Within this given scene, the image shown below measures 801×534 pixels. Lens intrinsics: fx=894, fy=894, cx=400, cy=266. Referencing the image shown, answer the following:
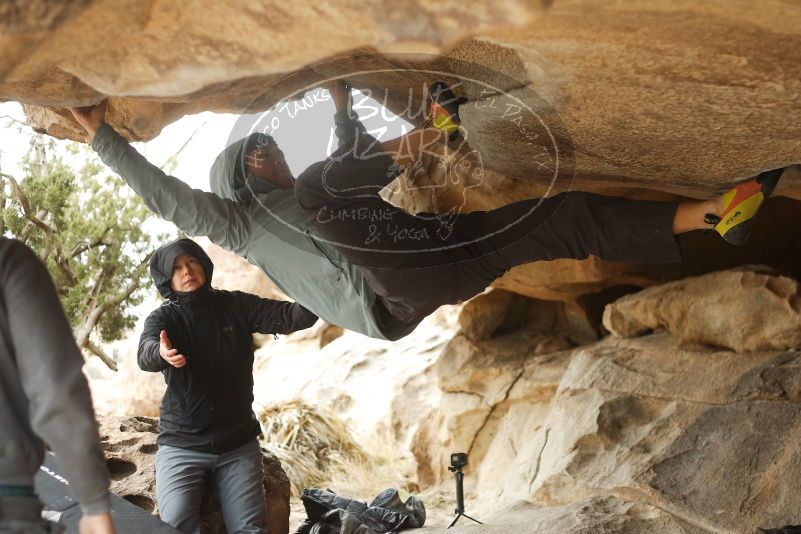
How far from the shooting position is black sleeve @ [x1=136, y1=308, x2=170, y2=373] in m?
3.95

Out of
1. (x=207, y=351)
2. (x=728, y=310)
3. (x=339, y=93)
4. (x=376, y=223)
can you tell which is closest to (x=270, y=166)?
(x=339, y=93)

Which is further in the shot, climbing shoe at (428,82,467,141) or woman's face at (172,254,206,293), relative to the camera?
woman's face at (172,254,206,293)

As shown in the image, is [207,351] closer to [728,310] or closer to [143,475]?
[143,475]

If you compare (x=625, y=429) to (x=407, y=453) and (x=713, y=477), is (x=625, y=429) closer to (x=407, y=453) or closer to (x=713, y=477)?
(x=713, y=477)

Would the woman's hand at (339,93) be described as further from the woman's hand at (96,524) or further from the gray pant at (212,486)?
the woman's hand at (96,524)

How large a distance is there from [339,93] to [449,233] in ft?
2.38

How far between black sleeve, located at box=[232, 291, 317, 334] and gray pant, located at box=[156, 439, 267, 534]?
557mm

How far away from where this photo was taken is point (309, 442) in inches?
303

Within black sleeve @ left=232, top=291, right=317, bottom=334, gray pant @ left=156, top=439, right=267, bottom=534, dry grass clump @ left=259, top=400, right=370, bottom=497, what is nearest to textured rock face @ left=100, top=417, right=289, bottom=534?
gray pant @ left=156, top=439, right=267, bottom=534

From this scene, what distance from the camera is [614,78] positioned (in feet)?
9.66

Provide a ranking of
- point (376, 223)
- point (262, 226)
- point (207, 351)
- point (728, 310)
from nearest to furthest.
Answer: point (376, 223), point (262, 226), point (207, 351), point (728, 310)

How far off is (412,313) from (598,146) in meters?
1.04

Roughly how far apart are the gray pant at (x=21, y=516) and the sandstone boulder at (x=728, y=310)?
136 inches

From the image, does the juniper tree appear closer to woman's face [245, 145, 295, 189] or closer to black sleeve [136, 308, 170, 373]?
black sleeve [136, 308, 170, 373]
